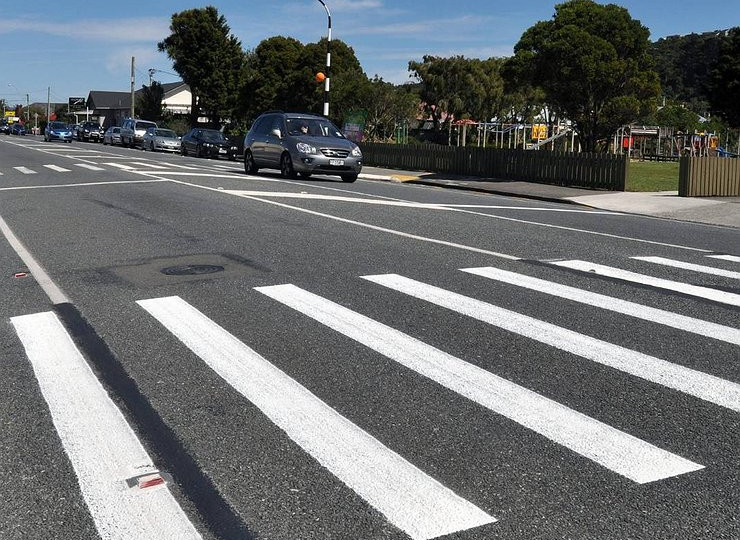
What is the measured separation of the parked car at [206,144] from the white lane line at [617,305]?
3563 centimetres

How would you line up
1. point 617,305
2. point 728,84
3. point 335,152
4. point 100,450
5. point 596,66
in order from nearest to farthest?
point 100,450, point 617,305, point 335,152, point 596,66, point 728,84

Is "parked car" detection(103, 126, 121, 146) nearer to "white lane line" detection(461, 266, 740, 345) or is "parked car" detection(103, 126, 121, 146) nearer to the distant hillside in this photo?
"white lane line" detection(461, 266, 740, 345)

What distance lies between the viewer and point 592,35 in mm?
23875

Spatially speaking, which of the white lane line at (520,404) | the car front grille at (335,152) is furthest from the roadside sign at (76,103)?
the white lane line at (520,404)

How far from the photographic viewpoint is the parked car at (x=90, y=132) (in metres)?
65.6

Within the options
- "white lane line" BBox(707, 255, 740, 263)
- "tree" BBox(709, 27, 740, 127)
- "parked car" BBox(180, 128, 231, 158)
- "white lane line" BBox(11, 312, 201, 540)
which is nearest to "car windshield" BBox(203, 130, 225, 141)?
"parked car" BBox(180, 128, 231, 158)

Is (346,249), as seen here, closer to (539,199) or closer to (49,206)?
(49,206)

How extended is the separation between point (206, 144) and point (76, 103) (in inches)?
4155

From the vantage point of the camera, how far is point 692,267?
8555mm

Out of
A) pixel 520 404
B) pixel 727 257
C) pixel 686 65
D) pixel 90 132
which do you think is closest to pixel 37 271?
pixel 520 404

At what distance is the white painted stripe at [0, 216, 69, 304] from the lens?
7018 mm

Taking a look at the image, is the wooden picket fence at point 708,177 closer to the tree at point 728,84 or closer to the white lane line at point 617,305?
the white lane line at point 617,305

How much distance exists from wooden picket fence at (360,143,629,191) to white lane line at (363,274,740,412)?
55.5ft

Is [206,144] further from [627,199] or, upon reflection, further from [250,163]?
[627,199]
